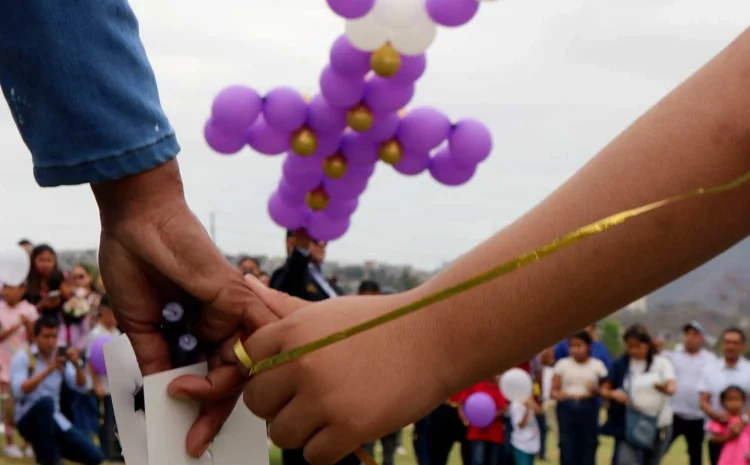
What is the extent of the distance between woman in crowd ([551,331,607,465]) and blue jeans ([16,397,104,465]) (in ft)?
8.73

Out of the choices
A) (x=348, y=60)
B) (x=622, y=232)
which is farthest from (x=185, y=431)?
(x=348, y=60)

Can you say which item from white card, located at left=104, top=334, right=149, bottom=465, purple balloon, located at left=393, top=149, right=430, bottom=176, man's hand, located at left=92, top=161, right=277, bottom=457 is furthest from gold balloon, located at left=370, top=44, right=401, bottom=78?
white card, located at left=104, top=334, right=149, bottom=465

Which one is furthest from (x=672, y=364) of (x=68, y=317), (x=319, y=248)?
(x=68, y=317)

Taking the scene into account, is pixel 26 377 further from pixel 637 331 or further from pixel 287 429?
pixel 287 429

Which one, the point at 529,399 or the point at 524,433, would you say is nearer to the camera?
the point at 529,399

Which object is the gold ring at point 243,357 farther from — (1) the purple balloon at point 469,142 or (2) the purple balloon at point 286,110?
(1) the purple balloon at point 469,142

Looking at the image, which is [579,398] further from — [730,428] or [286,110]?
[286,110]

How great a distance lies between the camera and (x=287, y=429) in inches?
43.0

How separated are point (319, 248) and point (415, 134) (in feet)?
3.27

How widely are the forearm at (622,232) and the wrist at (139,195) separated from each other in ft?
1.55

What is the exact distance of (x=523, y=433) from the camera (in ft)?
19.4

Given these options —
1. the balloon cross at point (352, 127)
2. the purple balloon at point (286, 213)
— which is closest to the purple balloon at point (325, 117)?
the balloon cross at point (352, 127)

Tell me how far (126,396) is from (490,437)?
4.79 metres

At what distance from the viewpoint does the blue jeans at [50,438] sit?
570cm
